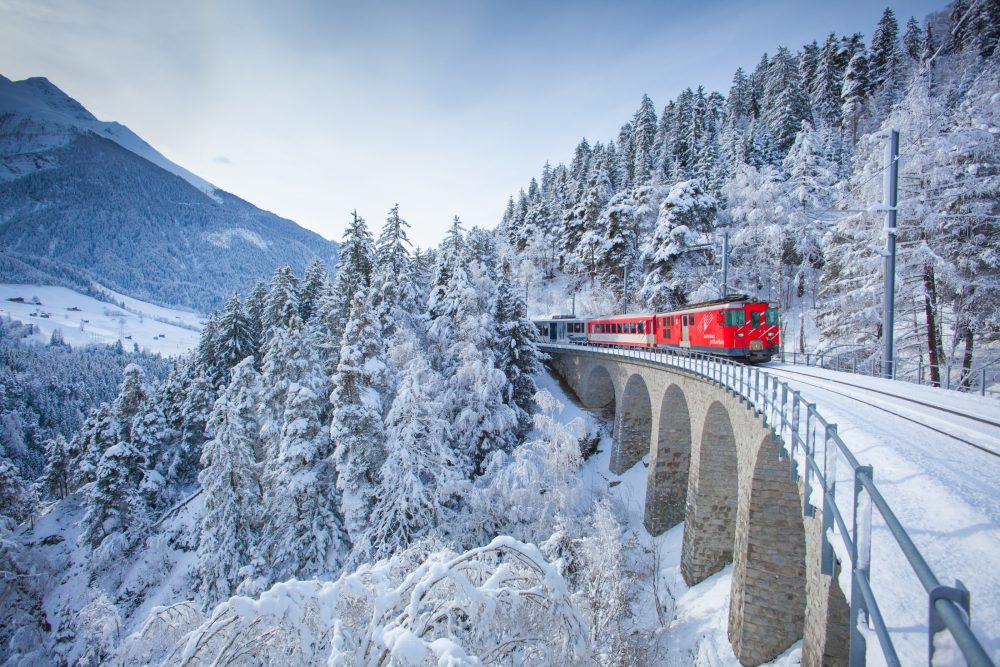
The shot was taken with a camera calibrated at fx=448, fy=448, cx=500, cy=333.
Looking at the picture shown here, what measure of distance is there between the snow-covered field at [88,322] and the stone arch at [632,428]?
15235cm

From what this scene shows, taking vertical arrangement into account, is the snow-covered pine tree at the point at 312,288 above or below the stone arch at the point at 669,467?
above

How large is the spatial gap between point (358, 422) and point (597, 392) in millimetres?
18180

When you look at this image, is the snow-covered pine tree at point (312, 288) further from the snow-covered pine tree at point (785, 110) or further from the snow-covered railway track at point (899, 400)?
the snow-covered pine tree at point (785, 110)

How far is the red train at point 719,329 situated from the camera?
17.0 metres

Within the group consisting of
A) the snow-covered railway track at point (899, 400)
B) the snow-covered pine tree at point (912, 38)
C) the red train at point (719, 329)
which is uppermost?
the snow-covered pine tree at point (912, 38)

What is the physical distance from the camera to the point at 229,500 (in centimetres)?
1977

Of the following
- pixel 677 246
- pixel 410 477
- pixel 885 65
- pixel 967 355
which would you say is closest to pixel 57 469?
pixel 410 477

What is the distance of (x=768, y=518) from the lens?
393 inches

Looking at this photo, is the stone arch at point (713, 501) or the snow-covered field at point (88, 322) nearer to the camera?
the stone arch at point (713, 501)

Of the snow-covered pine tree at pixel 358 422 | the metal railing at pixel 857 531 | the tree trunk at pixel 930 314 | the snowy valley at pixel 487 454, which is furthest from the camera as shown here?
the snow-covered pine tree at pixel 358 422

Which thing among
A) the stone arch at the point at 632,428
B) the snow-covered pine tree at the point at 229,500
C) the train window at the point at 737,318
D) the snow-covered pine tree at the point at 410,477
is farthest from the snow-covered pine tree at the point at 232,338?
the train window at the point at 737,318

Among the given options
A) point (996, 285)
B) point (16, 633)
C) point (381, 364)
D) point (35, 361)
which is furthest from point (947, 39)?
point (35, 361)

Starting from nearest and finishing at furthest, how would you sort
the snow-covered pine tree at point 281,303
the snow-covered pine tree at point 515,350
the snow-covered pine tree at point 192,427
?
the snow-covered pine tree at point 515,350, the snow-covered pine tree at point 281,303, the snow-covered pine tree at point 192,427

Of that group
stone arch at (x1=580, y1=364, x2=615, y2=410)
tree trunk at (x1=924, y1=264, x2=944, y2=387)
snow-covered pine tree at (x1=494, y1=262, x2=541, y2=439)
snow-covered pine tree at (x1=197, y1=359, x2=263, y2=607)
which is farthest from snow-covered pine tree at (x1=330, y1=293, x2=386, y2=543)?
tree trunk at (x1=924, y1=264, x2=944, y2=387)
